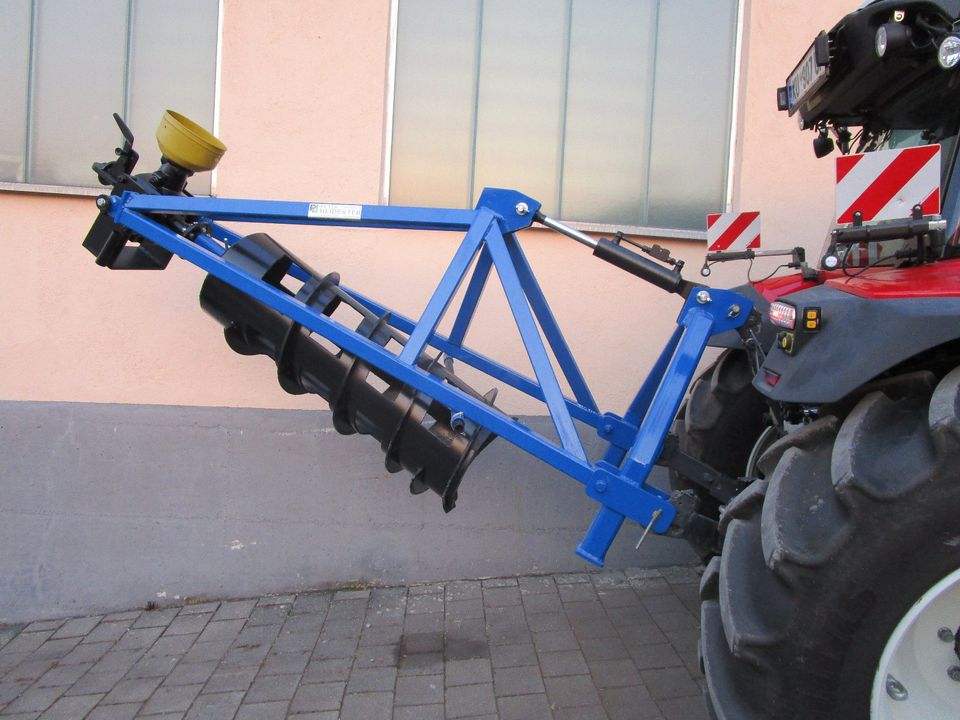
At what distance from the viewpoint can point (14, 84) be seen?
3.67 m

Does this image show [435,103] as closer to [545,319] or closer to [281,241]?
[281,241]

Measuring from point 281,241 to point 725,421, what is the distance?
229cm

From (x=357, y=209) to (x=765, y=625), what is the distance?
1.78 m

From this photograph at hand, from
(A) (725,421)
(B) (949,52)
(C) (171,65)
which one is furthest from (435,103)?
(B) (949,52)

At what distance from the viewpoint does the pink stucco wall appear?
3.60 metres

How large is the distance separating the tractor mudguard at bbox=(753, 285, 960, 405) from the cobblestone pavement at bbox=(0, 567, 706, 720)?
146cm

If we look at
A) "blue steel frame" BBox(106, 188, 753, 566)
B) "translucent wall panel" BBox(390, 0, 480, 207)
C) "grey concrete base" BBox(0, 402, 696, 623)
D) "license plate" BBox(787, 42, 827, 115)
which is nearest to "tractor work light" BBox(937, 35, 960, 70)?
"license plate" BBox(787, 42, 827, 115)

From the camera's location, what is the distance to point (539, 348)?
2420mm

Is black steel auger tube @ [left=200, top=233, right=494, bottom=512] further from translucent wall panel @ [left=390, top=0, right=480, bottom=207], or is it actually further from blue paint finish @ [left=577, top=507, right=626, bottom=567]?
translucent wall panel @ [left=390, top=0, right=480, bottom=207]

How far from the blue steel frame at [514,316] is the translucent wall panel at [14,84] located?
1.57m

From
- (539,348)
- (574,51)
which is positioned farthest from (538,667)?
(574,51)

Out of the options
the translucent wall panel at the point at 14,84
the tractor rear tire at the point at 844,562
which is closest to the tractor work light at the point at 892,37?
the tractor rear tire at the point at 844,562

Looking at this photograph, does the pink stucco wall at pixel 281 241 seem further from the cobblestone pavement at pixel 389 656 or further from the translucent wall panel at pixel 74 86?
the cobblestone pavement at pixel 389 656

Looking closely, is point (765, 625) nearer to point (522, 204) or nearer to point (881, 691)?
point (881, 691)
